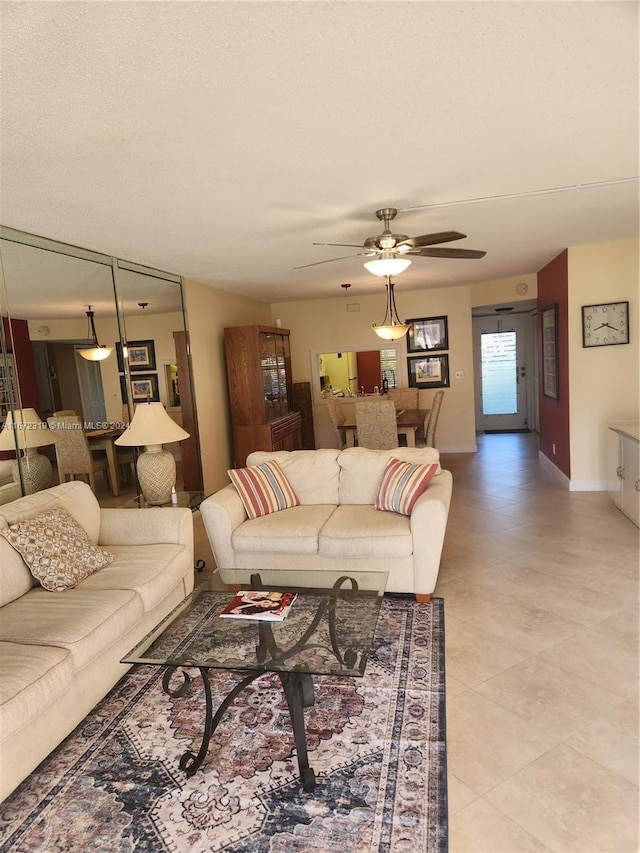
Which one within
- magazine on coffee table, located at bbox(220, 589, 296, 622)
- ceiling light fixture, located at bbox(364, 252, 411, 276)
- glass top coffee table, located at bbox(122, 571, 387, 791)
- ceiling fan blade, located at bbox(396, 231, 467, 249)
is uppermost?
ceiling fan blade, located at bbox(396, 231, 467, 249)

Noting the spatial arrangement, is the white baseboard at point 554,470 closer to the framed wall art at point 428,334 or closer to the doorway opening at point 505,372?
the framed wall art at point 428,334

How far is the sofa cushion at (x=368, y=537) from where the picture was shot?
3.25 meters

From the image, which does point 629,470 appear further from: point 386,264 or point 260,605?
point 260,605

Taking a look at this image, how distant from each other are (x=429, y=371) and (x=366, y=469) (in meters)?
4.52

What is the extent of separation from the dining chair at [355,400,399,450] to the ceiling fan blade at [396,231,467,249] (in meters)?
2.54

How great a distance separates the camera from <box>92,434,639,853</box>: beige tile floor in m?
1.75

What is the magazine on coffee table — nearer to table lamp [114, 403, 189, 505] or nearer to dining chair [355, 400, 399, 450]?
table lamp [114, 403, 189, 505]

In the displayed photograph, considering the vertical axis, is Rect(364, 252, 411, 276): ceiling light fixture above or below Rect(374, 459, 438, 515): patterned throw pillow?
above

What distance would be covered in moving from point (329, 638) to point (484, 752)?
0.72 meters

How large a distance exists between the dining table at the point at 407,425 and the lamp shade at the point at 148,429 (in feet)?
8.81

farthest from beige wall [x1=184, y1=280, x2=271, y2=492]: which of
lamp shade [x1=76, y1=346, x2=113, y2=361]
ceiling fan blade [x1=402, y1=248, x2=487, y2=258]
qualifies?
ceiling fan blade [x1=402, y1=248, x2=487, y2=258]

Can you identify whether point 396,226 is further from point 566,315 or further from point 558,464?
point 558,464

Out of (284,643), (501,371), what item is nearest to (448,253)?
(284,643)

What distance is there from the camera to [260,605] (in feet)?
8.05
